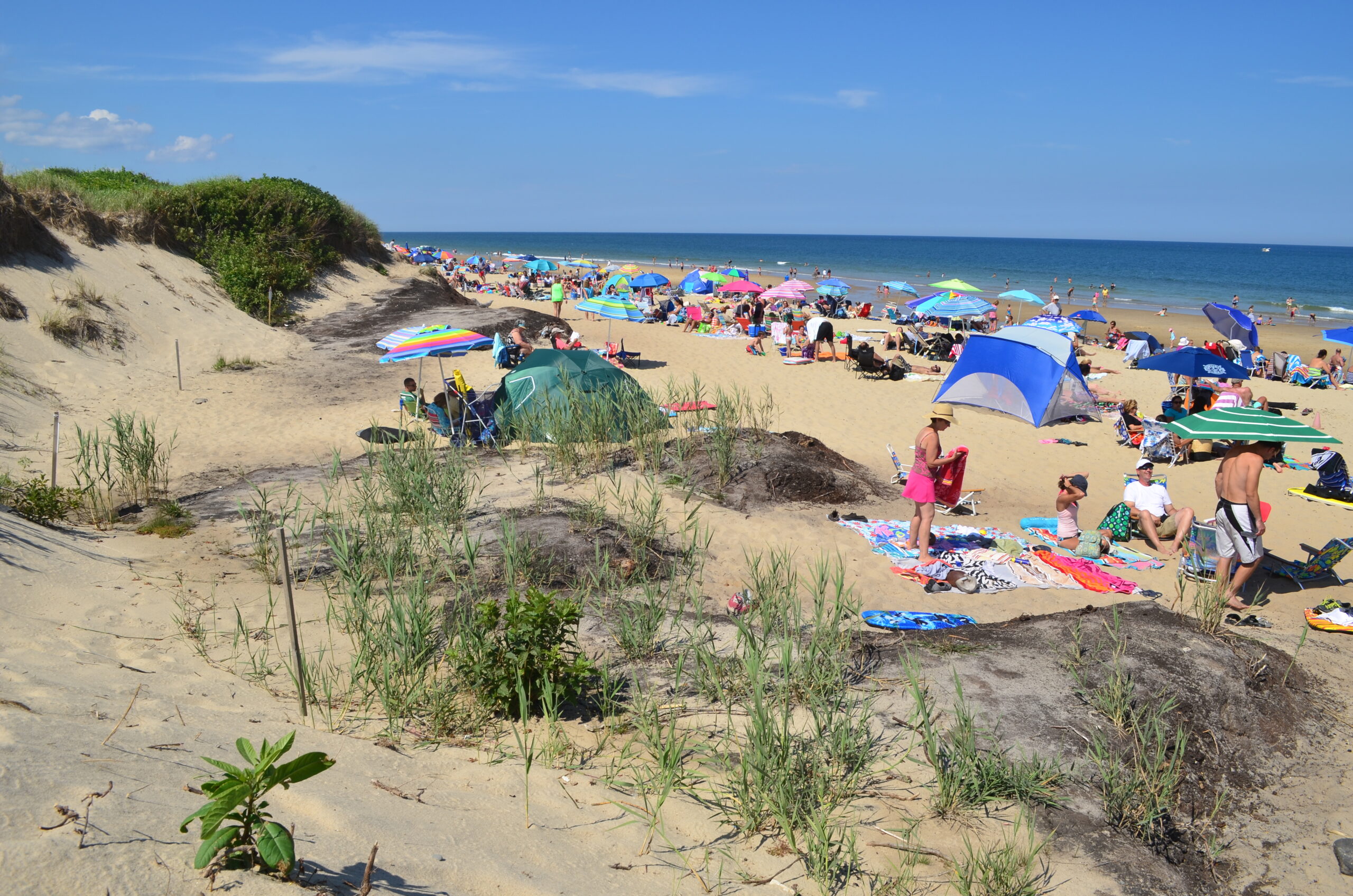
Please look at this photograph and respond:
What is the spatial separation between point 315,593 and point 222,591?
1.94 ft

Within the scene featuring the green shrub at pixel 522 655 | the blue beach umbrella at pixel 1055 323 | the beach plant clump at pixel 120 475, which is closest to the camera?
the green shrub at pixel 522 655

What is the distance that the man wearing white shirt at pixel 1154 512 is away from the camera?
7605 mm

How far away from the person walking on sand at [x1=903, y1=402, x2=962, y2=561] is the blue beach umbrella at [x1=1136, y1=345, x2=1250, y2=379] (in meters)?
7.79

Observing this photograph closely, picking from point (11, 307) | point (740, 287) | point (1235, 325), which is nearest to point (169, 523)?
point (11, 307)

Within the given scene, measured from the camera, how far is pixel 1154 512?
779 centimetres

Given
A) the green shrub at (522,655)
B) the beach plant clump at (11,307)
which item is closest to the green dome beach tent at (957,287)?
the green shrub at (522,655)

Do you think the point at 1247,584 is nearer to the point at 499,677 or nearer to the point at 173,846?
the point at 499,677

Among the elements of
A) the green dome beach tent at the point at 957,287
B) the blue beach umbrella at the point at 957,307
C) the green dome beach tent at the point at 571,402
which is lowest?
the green dome beach tent at the point at 571,402

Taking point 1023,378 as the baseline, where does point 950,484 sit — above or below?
below

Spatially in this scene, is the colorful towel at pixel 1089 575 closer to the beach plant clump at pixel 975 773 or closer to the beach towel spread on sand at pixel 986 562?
the beach towel spread on sand at pixel 986 562

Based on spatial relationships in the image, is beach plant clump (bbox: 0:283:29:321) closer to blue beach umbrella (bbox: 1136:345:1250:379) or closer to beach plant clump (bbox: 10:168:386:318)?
beach plant clump (bbox: 10:168:386:318)

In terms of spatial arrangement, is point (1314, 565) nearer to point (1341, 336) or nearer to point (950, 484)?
point (950, 484)

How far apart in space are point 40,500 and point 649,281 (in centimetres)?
2005

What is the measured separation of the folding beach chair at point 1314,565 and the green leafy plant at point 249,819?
780cm
